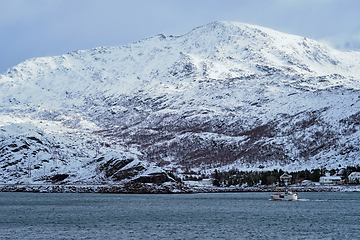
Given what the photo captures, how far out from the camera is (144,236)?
225 ft

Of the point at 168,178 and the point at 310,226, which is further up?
the point at 168,178

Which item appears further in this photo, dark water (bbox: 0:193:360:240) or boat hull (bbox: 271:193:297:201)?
boat hull (bbox: 271:193:297:201)

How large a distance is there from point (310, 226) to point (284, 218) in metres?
13.2

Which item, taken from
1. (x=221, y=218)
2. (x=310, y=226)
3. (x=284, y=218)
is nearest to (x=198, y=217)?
(x=221, y=218)

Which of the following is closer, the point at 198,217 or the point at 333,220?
the point at 333,220

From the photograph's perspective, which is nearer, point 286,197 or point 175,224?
point 175,224

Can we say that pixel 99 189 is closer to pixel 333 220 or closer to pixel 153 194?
pixel 153 194

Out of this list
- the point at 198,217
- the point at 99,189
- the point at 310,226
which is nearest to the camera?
the point at 310,226

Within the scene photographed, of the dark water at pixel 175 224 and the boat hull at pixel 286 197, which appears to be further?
the boat hull at pixel 286 197

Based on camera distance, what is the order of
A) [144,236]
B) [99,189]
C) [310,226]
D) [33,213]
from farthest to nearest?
[99,189] < [33,213] < [310,226] < [144,236]

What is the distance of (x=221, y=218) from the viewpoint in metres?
94.0

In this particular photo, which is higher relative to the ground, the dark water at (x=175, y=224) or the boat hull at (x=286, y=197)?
the boat hull at (x=286, y=197)

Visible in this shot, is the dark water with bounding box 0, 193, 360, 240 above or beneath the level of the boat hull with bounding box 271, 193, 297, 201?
beneath

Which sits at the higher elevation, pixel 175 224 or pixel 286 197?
pixel 286 197
